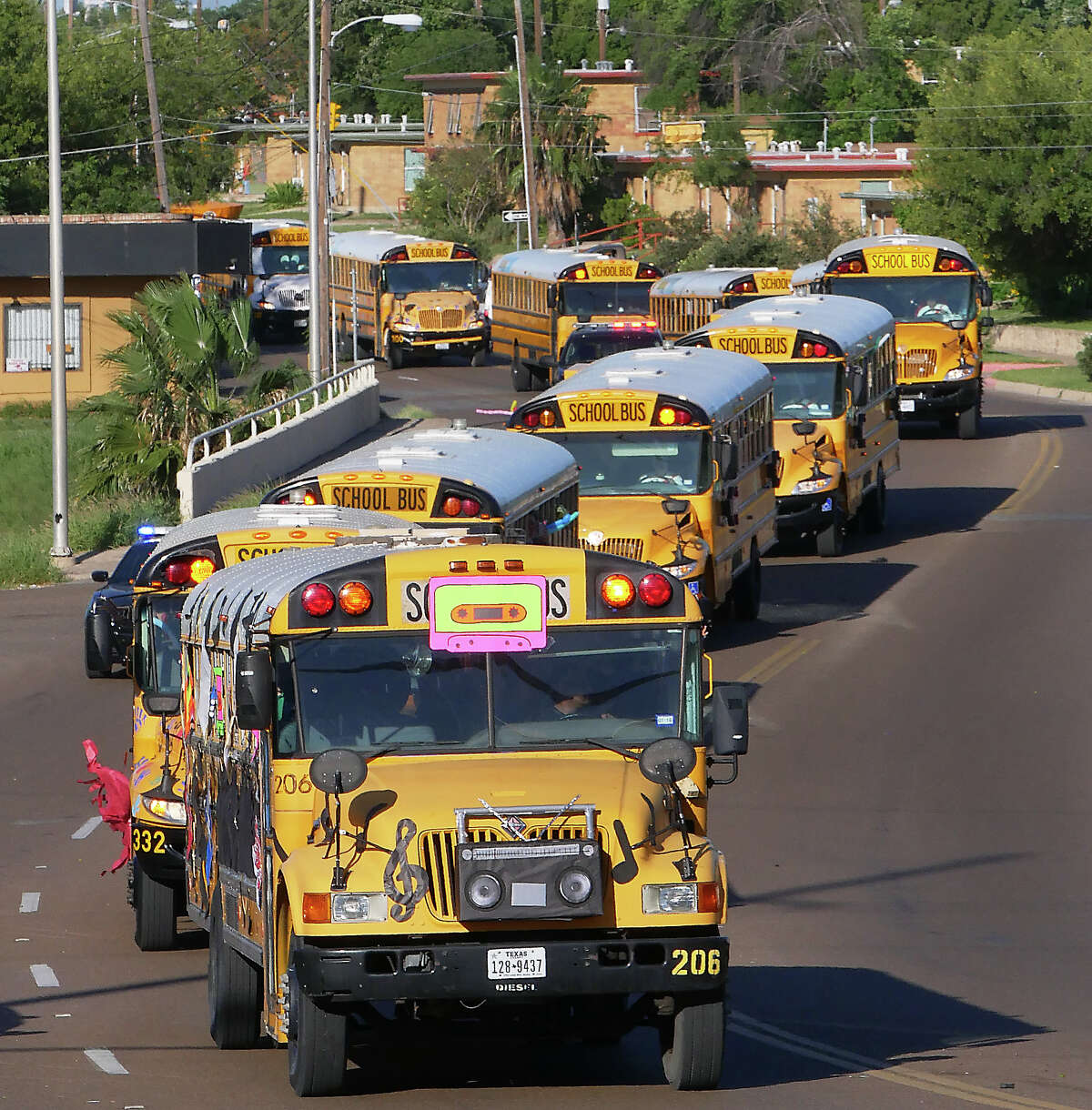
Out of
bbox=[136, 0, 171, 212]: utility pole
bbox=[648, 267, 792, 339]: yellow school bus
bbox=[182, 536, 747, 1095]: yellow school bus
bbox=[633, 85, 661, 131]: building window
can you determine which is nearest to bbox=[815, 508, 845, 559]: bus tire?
bbox=[648, 267, 792, 339]: yellow school bus

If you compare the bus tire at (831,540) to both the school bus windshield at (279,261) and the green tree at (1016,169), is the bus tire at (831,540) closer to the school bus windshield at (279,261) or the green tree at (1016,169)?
the school bus windshield at (279,261)

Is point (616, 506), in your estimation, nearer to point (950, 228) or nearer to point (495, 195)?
point (950, 228)

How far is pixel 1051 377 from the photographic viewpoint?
54.4 meters

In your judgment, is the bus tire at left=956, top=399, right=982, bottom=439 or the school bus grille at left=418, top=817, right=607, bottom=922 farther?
the bus tire at left=956, top=399, right=982, bottom=439

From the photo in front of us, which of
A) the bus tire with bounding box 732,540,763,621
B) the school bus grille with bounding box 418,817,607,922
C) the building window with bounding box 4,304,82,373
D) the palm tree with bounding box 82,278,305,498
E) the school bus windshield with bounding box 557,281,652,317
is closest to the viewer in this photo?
the school bus grille with bounding box 418,817,607,922

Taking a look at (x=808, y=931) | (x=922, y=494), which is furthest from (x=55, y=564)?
(x=808, y=931)

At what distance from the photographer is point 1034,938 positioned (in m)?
12.8

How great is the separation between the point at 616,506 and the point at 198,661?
458 inches

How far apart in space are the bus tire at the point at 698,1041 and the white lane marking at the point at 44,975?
429cm

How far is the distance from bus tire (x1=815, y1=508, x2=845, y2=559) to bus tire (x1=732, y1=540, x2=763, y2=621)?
4.06 metres

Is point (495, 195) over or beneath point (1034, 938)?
over

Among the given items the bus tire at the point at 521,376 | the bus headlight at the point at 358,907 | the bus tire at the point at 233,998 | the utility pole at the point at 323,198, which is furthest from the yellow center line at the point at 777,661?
the bus tire at the point at 521,376

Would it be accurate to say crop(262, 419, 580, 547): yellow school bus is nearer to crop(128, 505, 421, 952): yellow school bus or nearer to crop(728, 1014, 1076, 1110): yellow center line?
crop(128, 505, 421, 952): yellow school bus

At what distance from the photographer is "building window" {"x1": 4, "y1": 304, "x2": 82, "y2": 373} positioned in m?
47.1
